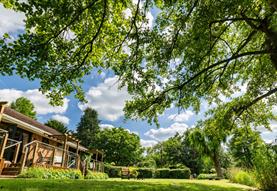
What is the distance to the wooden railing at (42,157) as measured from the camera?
12.3m

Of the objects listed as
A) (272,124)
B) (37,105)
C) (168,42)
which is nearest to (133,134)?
(37,105)

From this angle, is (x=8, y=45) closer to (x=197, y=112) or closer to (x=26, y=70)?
(x=26, y=70)

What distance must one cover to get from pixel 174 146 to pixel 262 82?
48475mm

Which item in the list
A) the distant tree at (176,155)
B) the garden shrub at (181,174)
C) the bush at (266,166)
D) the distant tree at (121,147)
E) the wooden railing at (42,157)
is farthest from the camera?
the distant tree at (176,155)

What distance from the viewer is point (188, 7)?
25.6 ft

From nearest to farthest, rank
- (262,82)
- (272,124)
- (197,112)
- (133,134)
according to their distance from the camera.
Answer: (262,82)
(197,112)
(272,124)
(133,134)

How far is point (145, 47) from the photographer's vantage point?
909cm

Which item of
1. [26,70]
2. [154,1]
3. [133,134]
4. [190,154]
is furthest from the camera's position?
[190,154]

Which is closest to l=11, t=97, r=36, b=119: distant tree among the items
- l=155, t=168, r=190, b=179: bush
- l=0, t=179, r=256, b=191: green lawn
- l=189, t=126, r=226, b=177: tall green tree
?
l=155, t=168, r=190, b=179: bush

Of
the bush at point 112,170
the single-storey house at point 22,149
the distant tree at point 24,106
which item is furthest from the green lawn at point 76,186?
the distant tree at point 24,106

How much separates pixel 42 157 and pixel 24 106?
42.5 metres

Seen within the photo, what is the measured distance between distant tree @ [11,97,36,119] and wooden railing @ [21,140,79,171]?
3713 centimetres

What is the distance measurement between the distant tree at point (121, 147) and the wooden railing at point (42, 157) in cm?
2729

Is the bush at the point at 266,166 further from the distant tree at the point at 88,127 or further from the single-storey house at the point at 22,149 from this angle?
the distant tree at the point at 88,127
